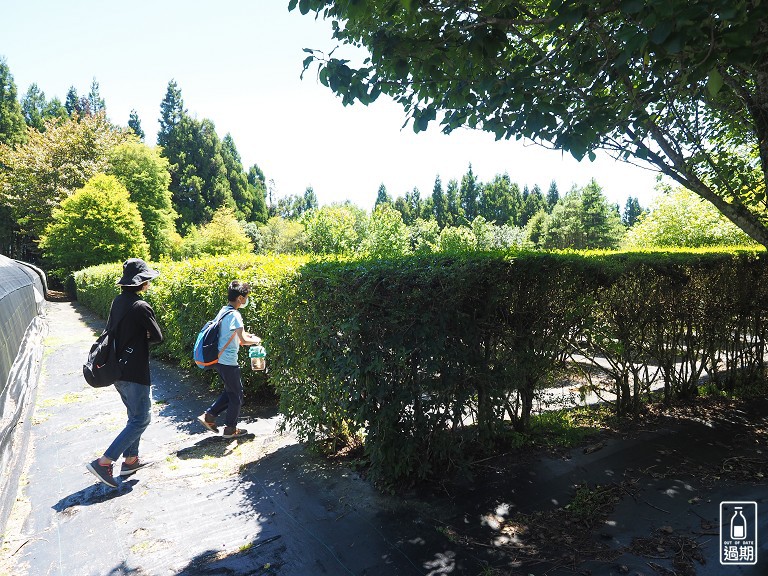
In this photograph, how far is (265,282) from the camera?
18.8 ft

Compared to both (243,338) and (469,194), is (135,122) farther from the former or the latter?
(243,338)

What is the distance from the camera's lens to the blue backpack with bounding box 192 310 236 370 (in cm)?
520

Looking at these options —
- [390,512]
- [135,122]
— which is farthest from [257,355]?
[135,122]

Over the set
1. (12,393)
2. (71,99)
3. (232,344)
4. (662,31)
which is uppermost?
(71,99)

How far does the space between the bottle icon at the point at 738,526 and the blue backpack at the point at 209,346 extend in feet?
14.9

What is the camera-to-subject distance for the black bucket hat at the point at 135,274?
4391mm

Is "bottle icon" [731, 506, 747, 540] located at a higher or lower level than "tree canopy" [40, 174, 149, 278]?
lower

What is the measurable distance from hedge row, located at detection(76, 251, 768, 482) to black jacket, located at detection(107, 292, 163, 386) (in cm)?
118

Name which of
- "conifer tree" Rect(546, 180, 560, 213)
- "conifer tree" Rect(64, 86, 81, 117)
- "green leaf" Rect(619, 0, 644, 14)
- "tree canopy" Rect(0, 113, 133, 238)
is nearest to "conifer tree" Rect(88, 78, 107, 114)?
"conifer tree" Rect(64, 86, 81, 117)

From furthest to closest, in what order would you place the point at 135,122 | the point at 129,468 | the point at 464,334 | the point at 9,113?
the point at 135,122 → the point at 9,113 → the point at 129,468 → the point at 464,334

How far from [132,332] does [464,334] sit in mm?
2929

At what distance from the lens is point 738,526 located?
3.10 m

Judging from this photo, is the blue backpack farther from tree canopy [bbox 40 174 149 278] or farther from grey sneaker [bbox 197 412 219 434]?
tree canopy [bbox 40 174 149 278]

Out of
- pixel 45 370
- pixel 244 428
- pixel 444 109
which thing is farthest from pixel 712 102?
pixel 45 370
